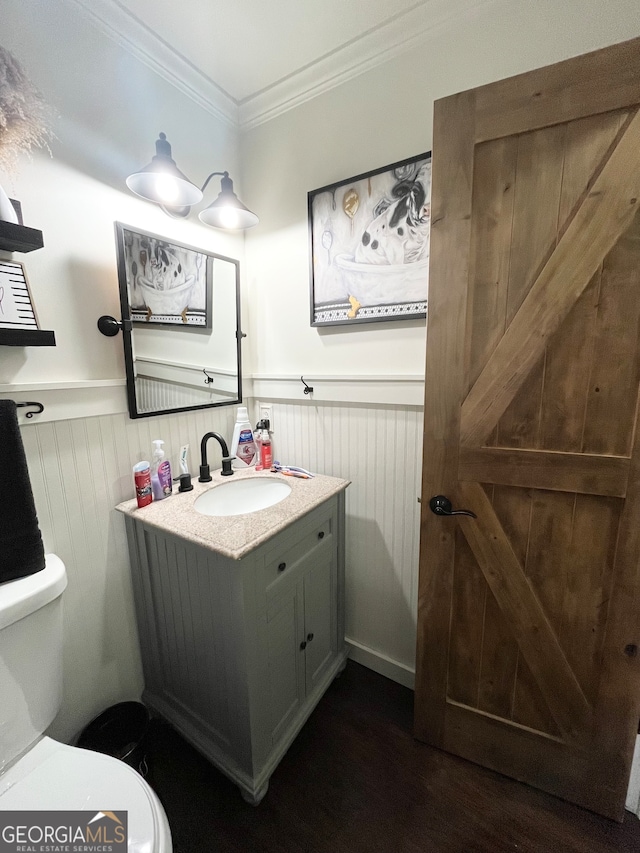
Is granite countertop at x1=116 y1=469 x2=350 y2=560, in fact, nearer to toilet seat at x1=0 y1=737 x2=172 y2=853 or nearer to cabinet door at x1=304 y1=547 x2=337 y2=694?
cabinet door at x1=304 y1=547 x2=337 y2=694

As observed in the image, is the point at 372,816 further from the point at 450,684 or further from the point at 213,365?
the point at 213,365

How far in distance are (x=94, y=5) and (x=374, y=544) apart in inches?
80.7

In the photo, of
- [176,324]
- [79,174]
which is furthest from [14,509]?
[79,174]

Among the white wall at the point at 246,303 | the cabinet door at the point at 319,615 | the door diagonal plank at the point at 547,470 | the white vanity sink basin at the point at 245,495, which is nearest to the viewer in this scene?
the door diagonal plank at the point at 547,470

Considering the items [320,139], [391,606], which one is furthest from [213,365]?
[391,606]

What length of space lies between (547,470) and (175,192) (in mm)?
1454

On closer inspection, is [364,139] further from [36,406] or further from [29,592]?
[29,592]

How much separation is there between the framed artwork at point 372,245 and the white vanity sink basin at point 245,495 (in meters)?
0.72

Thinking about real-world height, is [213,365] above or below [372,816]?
above

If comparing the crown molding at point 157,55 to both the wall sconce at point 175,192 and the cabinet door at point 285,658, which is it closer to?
the wall sconce at point 175,192

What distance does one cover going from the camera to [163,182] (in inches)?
42.5

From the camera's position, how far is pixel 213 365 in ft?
4.86

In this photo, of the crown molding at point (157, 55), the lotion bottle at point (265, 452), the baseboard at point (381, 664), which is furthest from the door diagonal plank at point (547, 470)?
the crown molding at point (157, 55)

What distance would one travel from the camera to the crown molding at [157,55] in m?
1.01
